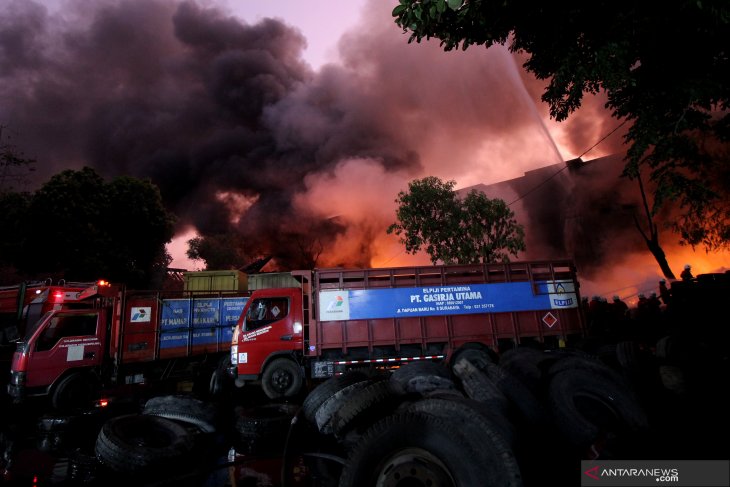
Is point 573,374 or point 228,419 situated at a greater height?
point 573,374

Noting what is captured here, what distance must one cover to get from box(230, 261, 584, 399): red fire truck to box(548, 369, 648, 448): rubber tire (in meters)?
4.82

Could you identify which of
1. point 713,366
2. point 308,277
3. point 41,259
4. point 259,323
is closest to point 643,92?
point 713,366

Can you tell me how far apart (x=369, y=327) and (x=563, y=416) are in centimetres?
539

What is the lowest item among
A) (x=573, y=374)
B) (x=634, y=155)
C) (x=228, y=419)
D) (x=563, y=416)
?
(x=228, y=419)

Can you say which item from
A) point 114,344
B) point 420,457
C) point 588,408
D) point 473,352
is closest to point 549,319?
point 473,352

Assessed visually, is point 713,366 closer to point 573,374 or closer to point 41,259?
point 573,374

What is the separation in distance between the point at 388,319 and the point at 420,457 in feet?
21.3

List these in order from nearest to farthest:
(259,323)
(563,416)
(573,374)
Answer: (563,416), (573,374), (259,323)

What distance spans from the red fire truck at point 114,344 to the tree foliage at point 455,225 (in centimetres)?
1031

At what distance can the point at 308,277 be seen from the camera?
30.1 feet
